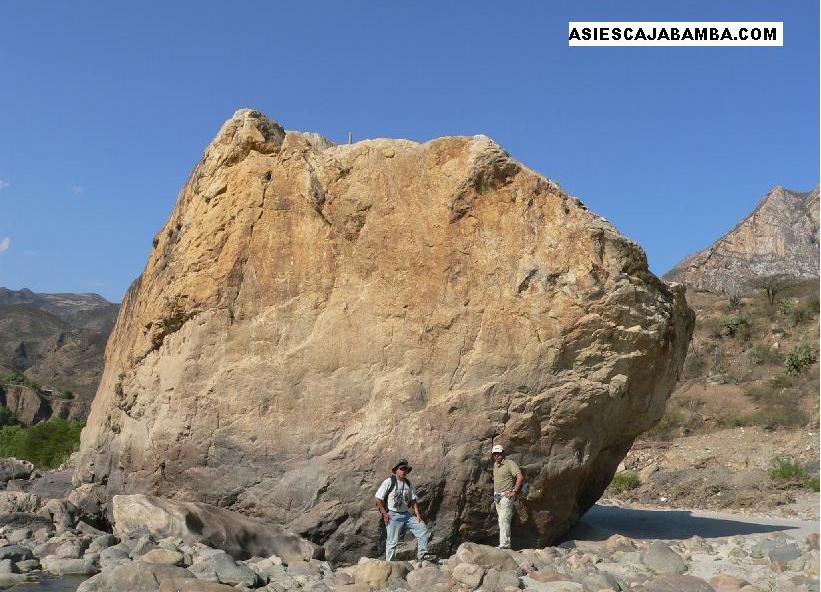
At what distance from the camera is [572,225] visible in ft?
28.4

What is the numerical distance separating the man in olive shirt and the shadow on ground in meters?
1.58

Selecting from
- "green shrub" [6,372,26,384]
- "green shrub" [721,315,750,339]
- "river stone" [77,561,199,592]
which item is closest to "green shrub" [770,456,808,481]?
"river stone" [77,561,199,592]

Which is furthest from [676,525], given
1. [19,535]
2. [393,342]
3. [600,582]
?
[19,535]

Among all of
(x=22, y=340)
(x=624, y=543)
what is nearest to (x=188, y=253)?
(x=624, y=543)

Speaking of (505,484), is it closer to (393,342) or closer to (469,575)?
(469,575)

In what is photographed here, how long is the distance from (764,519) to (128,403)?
9.81 metres

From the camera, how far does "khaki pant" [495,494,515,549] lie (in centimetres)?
839

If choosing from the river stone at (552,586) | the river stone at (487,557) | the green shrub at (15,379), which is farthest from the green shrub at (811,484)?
the green shrub at (15,379)

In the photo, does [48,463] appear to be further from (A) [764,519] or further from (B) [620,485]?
(A) [764,519]

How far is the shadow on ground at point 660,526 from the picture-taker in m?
10.0

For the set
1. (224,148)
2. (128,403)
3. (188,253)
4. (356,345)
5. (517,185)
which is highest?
(224,148)

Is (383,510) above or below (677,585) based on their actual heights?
above

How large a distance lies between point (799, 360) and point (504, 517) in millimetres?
21228

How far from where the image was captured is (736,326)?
105 ft
